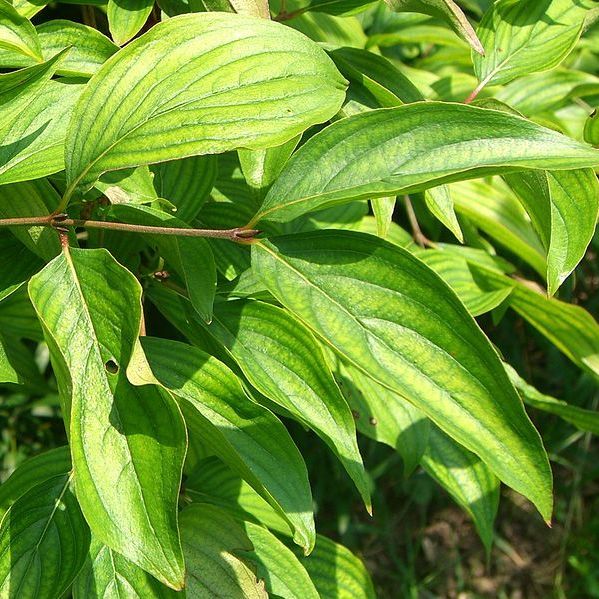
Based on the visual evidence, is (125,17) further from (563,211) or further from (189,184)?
(563,211)

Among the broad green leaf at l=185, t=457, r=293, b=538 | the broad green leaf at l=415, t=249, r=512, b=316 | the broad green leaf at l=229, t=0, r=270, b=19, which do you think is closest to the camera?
the broad green leaf at l=229, t=0, r=270, b=19

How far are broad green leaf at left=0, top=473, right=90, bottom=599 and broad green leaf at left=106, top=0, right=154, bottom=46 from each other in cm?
50

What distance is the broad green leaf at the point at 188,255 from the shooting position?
0.75m

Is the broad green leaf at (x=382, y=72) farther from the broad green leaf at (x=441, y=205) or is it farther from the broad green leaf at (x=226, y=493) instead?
the broad green leaf at (x=226, y=493)

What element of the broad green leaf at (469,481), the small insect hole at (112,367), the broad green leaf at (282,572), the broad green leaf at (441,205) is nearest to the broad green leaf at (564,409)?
the broad green leaf at (469,481)

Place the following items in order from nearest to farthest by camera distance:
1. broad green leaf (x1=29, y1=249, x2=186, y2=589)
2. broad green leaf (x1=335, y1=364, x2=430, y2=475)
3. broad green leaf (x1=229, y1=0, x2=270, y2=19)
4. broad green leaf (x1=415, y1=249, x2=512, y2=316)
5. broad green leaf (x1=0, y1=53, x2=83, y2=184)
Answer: broad green leaf (x1=29, y1=249, x2=186, y2=589)
broad green leaf (x1=0, y1=53, x2=83, y2=184)
broad green leaf (x1=229, y1=0, x2=270, y2=19)
broad green leaf (x1=335, y1=364, x2=430, y2=475)
broad green leaf (x1=415, y1=249, x2=512, y2=316)

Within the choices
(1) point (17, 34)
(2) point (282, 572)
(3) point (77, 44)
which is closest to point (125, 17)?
(3) point (77, 44)

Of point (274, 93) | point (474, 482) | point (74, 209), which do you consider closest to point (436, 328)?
point (274, 93)

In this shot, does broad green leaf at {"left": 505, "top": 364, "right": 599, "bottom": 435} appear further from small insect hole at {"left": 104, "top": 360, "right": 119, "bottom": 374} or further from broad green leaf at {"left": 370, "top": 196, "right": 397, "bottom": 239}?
small insect hole at {"left": 104, "top": 360, "right": 119, "bottom": 374}

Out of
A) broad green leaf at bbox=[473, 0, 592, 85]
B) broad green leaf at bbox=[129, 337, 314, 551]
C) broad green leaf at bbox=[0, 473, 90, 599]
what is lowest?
broad green leaf at bbox=[0, 473, 90, 599]

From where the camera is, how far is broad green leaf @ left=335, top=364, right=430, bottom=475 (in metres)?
1.06

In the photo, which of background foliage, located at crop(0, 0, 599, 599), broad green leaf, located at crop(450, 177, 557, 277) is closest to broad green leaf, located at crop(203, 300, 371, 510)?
background foliage, located at crop(0, 0, 599, 599)

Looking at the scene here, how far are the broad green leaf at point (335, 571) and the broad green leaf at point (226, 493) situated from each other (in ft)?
0.43

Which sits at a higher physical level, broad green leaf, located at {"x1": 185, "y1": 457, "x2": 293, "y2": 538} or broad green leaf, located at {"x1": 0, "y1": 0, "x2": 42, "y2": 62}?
broad green leaf, located at {"x1": 0, "y1": 0, "x2": 42, "y2": 62}
